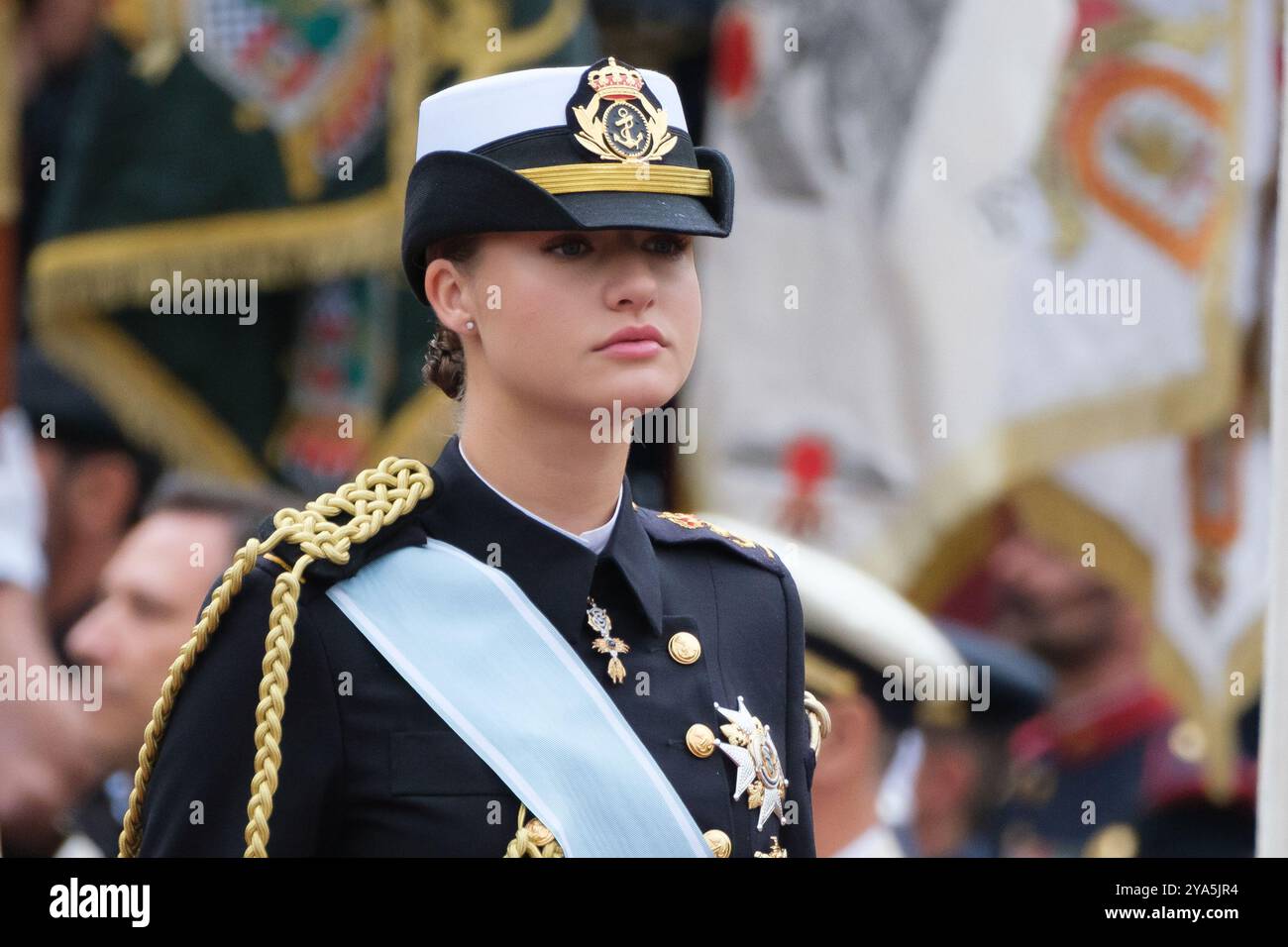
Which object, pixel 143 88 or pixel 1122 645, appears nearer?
pixel 143 88

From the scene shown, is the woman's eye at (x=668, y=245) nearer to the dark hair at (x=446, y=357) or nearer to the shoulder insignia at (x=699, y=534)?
the dark hair at (x=446, y=357)

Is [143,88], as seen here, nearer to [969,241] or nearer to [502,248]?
[969,241]

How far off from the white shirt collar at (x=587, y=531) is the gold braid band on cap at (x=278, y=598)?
0.29 feet

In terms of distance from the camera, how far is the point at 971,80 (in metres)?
7.05

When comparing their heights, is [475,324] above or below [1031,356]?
below

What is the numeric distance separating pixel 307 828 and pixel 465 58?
369 centimetres

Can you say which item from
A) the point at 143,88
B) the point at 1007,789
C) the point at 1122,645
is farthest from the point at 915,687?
the point at 143,88

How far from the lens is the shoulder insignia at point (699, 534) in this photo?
11.6 ft

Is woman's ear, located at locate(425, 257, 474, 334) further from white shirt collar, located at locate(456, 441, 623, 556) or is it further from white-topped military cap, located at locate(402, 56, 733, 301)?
white shirt collar, located at locate(456, 441, 623, 556)

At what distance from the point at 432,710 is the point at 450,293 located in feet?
1.96

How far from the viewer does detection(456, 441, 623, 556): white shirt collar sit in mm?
3262

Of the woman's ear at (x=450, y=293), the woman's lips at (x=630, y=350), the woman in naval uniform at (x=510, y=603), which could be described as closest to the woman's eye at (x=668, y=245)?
the woman in naval uniform at (x=510, y=603)

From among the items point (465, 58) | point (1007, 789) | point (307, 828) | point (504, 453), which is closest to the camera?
point (307, 828)

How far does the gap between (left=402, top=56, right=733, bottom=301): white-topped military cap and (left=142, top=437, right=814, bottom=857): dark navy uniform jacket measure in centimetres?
41
